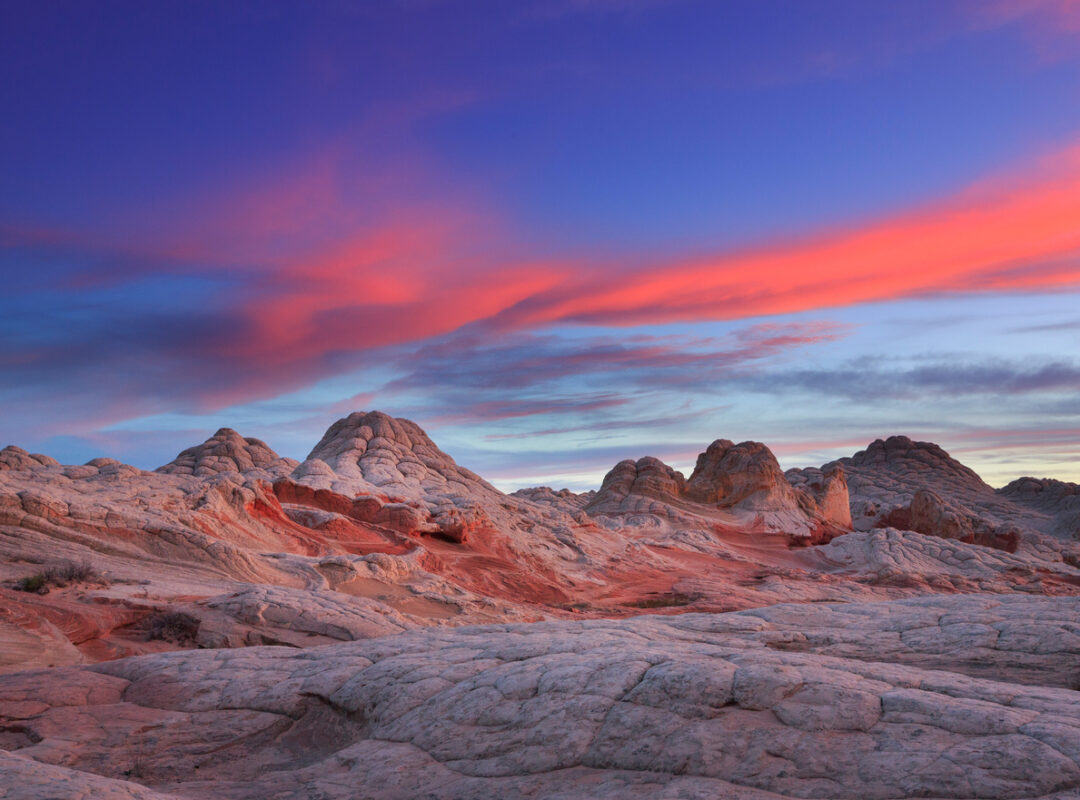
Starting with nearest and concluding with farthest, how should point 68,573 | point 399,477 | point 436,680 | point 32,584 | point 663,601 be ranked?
point 436,680 < point 32,584 < point 68,573 < point 663,601 < point 399,477

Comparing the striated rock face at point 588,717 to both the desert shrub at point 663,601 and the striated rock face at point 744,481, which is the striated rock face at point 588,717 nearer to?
the desert shrub at point 663,601

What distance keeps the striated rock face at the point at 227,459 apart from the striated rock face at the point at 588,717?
99.3 ft

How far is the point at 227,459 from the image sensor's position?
4206 cm

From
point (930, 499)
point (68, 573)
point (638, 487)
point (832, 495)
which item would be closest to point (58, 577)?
point (68, 573)

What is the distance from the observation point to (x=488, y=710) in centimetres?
747

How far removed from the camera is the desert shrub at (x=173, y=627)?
13930 mm

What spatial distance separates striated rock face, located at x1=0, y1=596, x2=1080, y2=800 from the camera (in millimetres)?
5793

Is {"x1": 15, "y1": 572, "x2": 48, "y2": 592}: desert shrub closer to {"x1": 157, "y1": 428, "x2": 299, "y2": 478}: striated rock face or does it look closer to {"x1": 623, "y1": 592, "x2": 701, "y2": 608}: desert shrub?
{"x1": 623, "y1": 592, "x2": 701, "y2": 608}: desert shrub

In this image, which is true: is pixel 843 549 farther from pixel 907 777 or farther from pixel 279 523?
pixel 907 777

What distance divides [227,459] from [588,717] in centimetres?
3945

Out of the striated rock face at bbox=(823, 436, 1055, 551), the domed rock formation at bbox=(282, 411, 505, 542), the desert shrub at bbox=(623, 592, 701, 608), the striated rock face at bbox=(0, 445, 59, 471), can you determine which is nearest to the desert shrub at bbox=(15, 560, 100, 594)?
the domed rock formation at bbox=(282, 411, 505, 542)

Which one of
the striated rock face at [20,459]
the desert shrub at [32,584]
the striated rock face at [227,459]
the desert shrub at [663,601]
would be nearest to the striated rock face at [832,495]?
the desert shrub at [663,601]

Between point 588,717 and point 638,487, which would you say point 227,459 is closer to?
point 638,487

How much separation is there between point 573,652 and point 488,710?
1.59 metres
